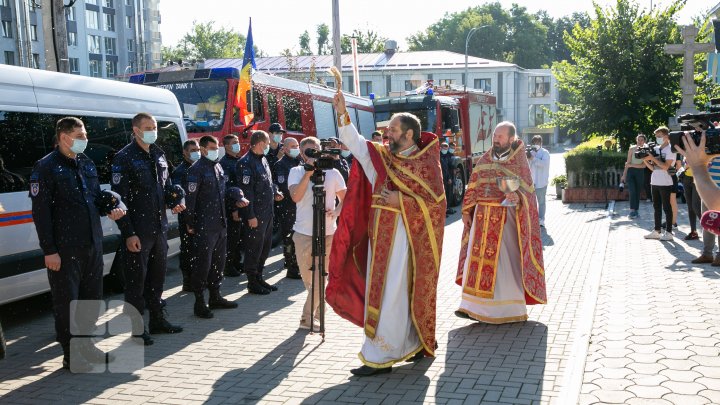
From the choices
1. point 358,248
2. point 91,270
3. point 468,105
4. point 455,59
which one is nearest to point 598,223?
point 468,105

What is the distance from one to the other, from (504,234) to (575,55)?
67.8ft

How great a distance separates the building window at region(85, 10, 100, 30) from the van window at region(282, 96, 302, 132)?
55.8 metres

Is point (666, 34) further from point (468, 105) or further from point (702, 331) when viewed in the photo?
point (702, 331)

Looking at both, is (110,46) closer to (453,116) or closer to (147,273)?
(453,116)

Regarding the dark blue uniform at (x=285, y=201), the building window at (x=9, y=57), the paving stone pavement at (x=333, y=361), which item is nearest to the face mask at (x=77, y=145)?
the paving stone pavement at (x=333, y=361)

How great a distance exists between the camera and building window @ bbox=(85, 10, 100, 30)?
218 feet

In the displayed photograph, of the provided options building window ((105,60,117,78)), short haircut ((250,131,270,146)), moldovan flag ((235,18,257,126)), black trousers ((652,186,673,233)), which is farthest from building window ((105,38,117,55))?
short haircut ((250,131,270,146))

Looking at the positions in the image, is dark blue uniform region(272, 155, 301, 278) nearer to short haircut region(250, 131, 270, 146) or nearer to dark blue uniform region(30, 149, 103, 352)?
short haircut region(250, 131, 270, 146)

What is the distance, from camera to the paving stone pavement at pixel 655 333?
551 cm

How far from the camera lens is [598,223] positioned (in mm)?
16047

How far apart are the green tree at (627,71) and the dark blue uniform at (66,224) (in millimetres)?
21647

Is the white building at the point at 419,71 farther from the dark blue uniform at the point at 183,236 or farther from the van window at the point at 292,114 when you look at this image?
the dark blue uniform at the point at 183,236

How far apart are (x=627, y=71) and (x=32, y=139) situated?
21.4m

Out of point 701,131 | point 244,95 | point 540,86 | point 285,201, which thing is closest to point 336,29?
point 244,95
